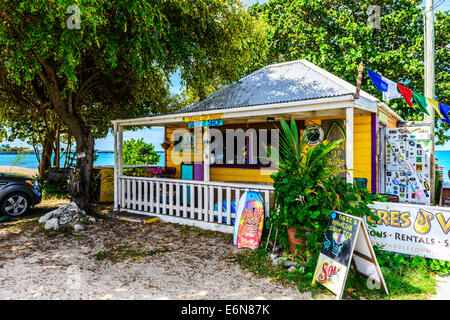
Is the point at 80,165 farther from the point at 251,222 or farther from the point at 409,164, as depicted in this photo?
the point at 409,164

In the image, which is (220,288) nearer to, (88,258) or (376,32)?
(88,258)

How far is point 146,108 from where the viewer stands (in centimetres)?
1295

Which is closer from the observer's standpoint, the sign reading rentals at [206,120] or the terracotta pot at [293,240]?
the terracotta pot at [293,240]

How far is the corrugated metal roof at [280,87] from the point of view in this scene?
689 cm

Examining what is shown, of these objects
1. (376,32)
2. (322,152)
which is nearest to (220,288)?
(322,152)

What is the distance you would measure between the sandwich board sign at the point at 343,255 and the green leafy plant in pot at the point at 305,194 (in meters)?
0.22

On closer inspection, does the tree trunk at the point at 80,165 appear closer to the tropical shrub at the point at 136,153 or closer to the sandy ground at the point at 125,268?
the sandy ground at the point at 125,268

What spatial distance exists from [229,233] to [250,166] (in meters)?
3.20

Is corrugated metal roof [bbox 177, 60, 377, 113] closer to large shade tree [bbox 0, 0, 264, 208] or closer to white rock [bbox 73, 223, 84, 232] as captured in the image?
large shade tree [bbox 0, 0, 264, 208]

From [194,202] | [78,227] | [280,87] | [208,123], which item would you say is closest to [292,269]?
[194,202]

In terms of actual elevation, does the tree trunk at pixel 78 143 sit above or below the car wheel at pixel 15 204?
above

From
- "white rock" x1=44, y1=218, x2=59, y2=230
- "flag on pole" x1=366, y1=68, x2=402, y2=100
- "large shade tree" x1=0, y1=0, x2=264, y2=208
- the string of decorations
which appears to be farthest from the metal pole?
"white rock" x1=44, y1=218, x2=59, y2=230

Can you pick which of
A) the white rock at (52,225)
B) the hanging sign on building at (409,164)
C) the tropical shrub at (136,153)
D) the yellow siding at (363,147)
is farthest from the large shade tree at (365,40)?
the white rock at (52,225)
